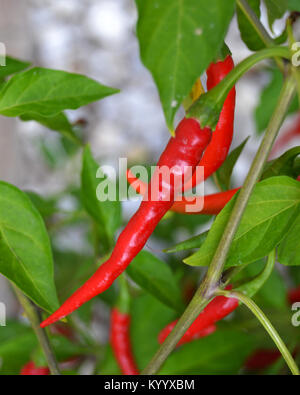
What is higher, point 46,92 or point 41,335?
point 46,92

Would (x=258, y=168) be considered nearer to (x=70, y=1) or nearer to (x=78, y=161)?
(x=78, y=161)

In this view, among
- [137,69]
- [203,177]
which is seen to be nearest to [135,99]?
[137,69]

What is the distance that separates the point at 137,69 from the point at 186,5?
1722 millimetres

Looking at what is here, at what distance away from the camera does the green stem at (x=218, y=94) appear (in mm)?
423

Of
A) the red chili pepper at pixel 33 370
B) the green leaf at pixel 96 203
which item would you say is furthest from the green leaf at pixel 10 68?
the red chili pepper at pixel 33 370

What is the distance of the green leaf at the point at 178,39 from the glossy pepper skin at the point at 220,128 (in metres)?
0.13

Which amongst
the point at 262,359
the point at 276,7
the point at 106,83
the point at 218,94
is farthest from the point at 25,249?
the point at 106,83

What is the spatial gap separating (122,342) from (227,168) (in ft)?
1.09

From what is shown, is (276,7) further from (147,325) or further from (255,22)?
(147,325)

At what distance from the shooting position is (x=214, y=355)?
0.76 metres

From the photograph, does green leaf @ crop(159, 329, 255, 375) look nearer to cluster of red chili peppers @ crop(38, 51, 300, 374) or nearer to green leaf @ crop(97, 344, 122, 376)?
green leaf @ crop(97, 344, 122, 376)

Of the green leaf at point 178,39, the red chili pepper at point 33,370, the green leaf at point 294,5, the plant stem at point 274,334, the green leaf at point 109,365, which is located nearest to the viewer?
the green leaf at point 178,39

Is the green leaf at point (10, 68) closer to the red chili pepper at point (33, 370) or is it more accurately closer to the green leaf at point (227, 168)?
the green leaf at point (227, 168)

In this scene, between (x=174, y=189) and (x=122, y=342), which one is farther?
(x=122, y=342)
